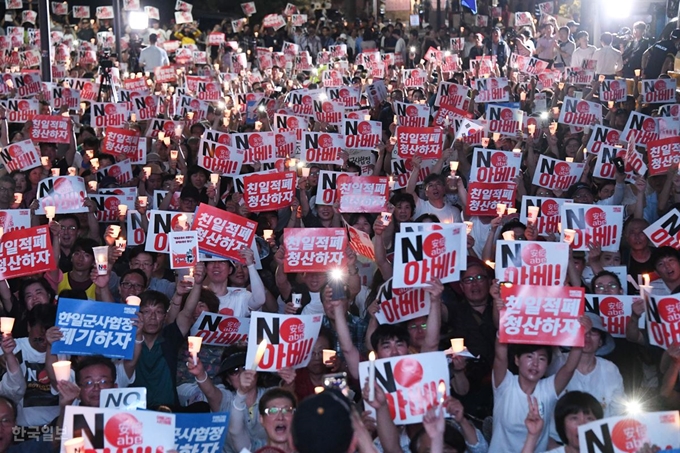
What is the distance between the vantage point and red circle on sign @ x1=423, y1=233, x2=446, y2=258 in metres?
7.33

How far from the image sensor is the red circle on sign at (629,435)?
4.86m

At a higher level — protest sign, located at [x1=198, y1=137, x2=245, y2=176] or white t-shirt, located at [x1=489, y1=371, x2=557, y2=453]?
protest sign, located at [x1=198, y1=137, x2=245, y2=176]

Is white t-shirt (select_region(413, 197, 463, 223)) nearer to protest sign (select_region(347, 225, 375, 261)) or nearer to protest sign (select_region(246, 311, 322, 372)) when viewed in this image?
protest sign (select_region(347, 225, 375, 261))

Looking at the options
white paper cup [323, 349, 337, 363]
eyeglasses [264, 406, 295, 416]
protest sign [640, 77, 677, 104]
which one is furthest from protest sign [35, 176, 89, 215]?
protest sign [640, 77, 677, 104]

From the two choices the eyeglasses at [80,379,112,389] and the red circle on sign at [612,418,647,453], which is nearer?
the red circle on sign at [612,418,647,453]

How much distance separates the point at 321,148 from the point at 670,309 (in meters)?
5.95

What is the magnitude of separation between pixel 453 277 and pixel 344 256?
0.96 metres

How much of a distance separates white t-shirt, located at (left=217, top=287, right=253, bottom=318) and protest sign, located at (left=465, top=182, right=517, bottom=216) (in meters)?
2.84

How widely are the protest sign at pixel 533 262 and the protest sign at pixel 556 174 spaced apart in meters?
→ 3.70

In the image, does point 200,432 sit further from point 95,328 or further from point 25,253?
point 25,253

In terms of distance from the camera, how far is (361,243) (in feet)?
29.0

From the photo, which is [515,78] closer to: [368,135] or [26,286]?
[368,135]

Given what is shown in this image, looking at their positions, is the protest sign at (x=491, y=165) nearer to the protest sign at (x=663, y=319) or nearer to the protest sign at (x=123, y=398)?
the protest sign at (x=663, y=319)

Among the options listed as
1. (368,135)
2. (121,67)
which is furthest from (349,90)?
(121,67)
